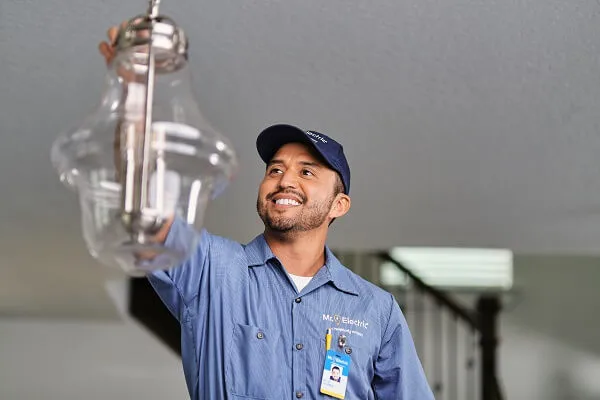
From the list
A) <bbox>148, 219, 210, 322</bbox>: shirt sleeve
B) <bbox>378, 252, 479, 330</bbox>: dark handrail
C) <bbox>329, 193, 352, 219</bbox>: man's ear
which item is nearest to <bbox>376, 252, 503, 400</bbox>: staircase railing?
<bbox>378, 252, 479, 330</bbox>: dark handrail

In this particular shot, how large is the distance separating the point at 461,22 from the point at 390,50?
0.29m

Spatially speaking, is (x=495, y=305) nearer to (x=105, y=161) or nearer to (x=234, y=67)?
(x=234, y=67)

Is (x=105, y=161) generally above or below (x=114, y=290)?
below

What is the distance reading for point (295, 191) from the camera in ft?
5.91

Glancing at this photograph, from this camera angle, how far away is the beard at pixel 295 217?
5.86 ft

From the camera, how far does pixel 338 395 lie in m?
1.70

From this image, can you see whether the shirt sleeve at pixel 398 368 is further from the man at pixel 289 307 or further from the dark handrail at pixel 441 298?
the dark handrail at pixel 441 298

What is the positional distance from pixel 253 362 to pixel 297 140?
1.64 feet

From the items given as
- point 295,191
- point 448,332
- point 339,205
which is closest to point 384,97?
point 339,205

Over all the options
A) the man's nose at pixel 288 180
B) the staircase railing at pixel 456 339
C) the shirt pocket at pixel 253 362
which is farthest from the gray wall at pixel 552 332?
the shirt pocket at pixel 253 362

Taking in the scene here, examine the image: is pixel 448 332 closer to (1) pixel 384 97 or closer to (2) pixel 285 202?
(1) pixel 384 97

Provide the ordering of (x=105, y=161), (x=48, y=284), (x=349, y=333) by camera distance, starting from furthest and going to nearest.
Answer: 1. (x=48, y=284)
2. (x=349, y=333)
3. (x=105, y=161)

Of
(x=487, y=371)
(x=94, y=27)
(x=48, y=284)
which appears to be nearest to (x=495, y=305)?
(x=487, y=371)

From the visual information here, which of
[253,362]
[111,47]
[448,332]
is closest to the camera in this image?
[111,47]
